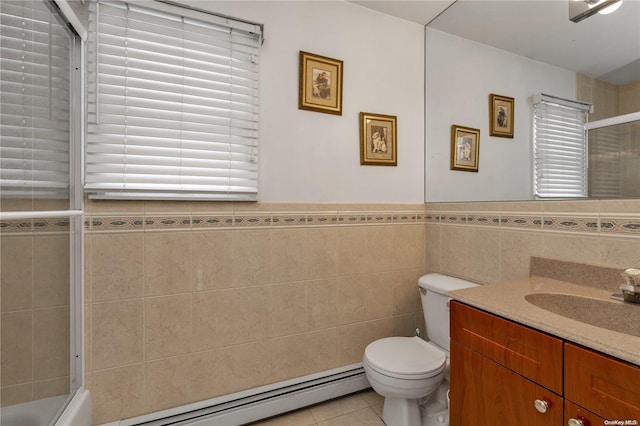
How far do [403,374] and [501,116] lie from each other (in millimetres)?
1519

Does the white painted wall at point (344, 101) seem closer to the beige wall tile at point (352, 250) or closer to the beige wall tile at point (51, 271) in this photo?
the beige wall tile at point (352, 250)

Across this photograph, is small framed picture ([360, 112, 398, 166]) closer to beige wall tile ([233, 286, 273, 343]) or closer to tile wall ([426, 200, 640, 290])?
tile wall ([426, 200, 640, 290])

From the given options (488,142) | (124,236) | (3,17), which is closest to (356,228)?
(488,142)

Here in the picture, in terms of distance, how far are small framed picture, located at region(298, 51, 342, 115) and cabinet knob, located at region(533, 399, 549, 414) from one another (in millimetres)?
1614

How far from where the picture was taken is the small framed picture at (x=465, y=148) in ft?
5.84

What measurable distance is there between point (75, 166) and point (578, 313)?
2194 millimetres

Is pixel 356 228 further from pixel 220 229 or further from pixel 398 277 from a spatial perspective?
pixel 220 229

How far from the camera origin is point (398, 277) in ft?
6.44

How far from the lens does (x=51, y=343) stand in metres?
1.19

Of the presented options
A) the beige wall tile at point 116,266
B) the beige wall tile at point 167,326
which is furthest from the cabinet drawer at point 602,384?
the beige wall tile at point 116,266

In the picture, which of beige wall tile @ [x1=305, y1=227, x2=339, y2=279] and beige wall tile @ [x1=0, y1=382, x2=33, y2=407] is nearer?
beige wall tile @ [x1=0, y1=382, x2=33, y2=407]

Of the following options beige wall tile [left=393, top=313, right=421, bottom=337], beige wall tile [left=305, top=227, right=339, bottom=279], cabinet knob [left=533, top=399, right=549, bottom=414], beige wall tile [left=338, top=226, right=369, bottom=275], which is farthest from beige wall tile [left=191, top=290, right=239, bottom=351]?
cabinet knob [left=533, top=399, right=549, bottom=414]

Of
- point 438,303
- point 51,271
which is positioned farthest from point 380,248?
point 51,271

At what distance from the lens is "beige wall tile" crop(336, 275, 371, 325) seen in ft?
5.88
